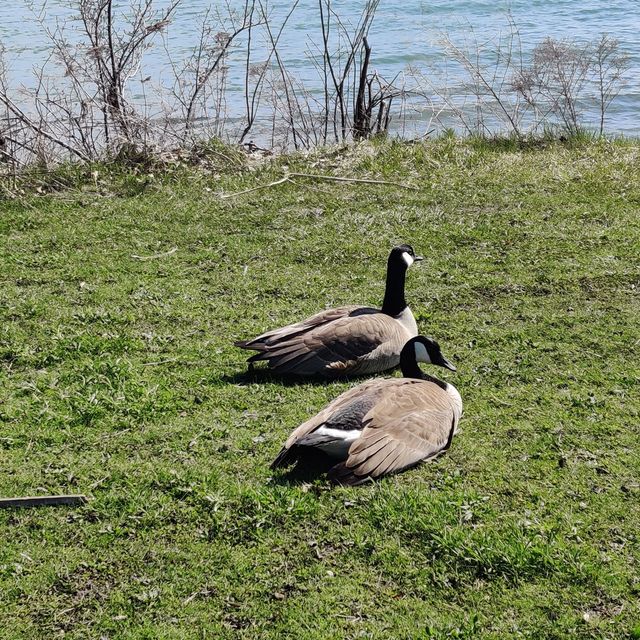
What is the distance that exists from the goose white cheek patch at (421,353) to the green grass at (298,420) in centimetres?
40

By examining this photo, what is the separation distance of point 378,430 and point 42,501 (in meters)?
1.96

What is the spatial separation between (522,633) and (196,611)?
1525mm

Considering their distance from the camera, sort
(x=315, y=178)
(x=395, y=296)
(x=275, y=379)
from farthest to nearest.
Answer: (x=315, y=178) → (x=395, y=296) → (x=275, y=379)

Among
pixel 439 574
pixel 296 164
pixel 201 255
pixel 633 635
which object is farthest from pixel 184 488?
pixel 296 164

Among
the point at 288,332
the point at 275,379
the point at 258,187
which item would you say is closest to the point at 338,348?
the point at 288,332

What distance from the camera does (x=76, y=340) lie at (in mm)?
6812

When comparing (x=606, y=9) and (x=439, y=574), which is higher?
(x=606, y=9)

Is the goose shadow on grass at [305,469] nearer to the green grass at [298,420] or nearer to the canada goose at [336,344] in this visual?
the green grass at [298,420]

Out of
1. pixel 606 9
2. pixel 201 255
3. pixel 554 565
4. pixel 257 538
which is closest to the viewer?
pixel 554 565

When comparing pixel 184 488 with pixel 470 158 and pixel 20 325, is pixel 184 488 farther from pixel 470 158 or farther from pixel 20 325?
pixel 470 158

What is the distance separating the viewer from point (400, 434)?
4977 millimetres

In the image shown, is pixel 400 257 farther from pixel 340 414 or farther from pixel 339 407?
pixel 340 414

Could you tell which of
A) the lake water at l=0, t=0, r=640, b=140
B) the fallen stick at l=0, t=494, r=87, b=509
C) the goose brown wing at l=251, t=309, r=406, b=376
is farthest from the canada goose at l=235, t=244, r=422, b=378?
the lake water at l=0, t=0, r=640, b=140

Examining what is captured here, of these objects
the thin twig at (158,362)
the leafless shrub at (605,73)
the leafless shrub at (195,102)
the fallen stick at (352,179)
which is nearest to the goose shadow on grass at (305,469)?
the thin twig at (158,362)
